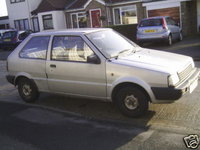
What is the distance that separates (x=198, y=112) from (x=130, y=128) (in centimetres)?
139

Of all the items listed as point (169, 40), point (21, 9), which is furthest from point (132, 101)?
point (21, 9)

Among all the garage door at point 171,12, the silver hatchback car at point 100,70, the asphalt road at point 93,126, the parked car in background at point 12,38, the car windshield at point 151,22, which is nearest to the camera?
the asphalt road at point 93,126

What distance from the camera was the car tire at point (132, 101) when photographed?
→ 514cm

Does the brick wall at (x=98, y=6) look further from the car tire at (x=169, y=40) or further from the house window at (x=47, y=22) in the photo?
the car tire at (x=169, y=40)

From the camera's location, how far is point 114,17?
82.5 ft

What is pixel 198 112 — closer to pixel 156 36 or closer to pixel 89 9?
pixel 156 36

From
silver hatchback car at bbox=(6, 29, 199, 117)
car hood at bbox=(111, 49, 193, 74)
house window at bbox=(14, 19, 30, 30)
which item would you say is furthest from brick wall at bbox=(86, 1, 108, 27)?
car hood at bbox=(111, 49, 193, 74)

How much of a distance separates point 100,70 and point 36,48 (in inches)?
74.6

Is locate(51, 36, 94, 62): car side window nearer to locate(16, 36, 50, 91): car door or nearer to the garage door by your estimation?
locate(16, 36, 50, 91): car door

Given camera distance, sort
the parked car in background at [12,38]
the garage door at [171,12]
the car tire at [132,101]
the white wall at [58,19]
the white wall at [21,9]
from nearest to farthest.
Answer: the car tire at [132,101]
the garage door at [171,12]
the parked car in background at [12,38]
the white wall at [58,19]
the white wall at [21,9]

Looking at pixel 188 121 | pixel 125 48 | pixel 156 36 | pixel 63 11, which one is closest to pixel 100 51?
pixel 125 48

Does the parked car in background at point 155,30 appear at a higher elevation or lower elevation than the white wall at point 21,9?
lower

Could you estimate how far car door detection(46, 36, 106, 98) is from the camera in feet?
18.2

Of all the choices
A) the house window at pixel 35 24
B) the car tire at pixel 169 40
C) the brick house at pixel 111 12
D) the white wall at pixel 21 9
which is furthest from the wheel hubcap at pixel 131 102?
the white wall at pixel 21 9
